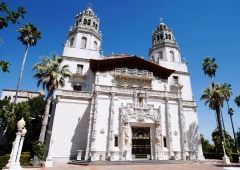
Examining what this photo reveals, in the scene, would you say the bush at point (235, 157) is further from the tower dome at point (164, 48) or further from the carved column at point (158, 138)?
the tower dome at point (164, 48)

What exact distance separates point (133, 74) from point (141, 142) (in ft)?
39.3

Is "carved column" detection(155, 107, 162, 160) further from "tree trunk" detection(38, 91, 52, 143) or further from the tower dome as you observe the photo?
"tree trunk" detection(38, 91, 52, 143)

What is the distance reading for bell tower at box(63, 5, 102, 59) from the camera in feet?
105

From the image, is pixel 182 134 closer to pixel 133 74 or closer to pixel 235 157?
pixel 235 157

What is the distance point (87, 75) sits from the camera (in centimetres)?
3041

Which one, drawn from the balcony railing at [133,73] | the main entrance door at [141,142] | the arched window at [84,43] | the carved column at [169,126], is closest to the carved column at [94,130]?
the main entrance door at [141,142]

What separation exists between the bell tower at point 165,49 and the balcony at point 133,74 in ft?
20.6

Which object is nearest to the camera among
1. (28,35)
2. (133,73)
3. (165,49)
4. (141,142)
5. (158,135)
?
(158,135)

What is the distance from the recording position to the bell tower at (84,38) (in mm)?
32037

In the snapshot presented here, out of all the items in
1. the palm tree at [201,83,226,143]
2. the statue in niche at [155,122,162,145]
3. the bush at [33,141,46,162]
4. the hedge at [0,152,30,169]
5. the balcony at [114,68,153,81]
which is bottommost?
the hedge at [0,152,30,169]

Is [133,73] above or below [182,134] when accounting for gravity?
above

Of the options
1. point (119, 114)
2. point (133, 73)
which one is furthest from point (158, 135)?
point (133, 73)

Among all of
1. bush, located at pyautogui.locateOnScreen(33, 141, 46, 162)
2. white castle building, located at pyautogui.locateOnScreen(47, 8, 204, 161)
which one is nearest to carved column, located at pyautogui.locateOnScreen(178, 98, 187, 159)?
white castle building, located at pyautogui.locateOnScreen(47, 8, 204, 161)

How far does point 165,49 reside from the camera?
121 feet
